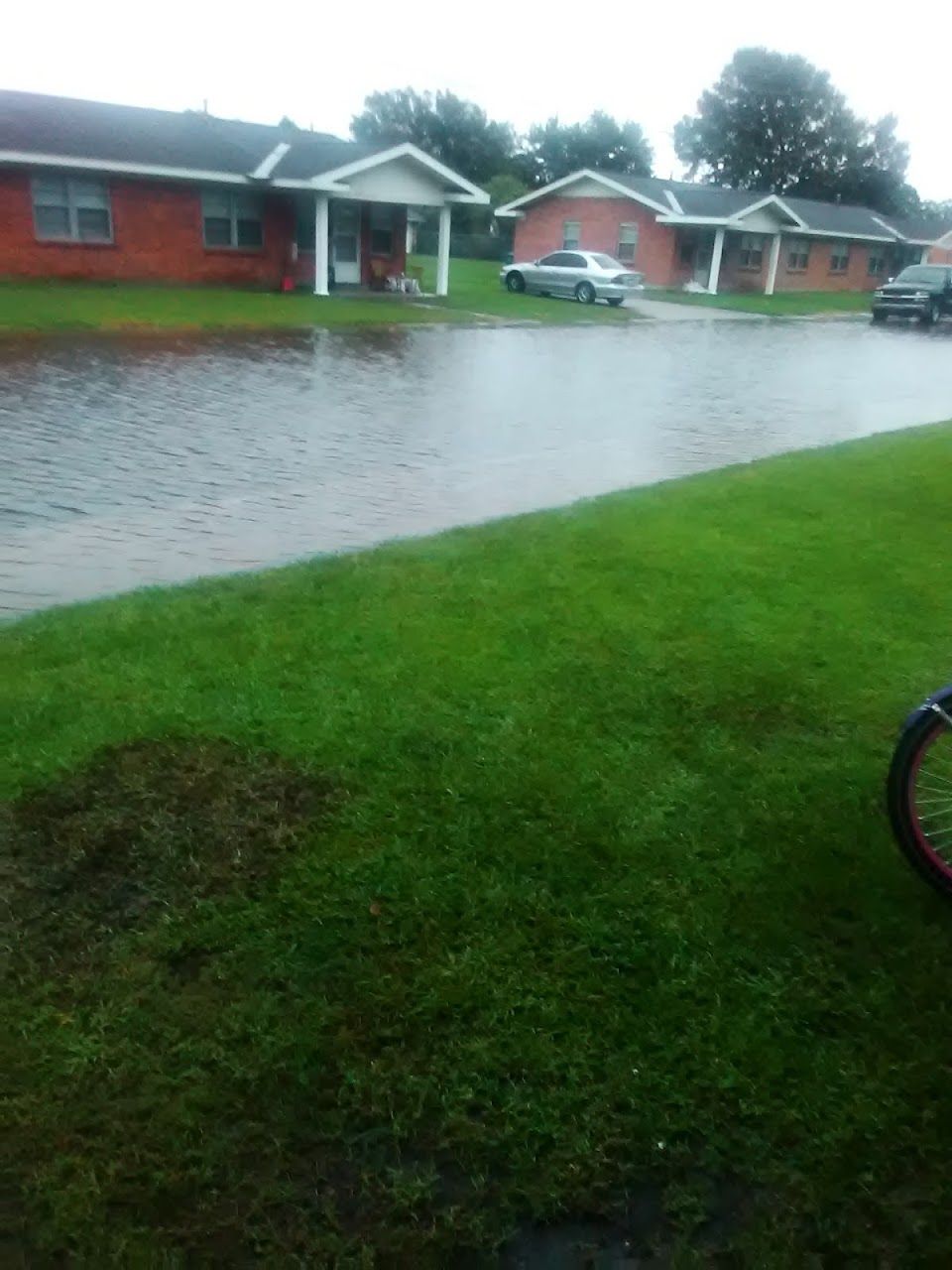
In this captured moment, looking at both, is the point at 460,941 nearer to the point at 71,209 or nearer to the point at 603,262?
the point at 71,209

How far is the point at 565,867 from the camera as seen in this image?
11.2 ft

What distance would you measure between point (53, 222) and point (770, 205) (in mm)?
29051

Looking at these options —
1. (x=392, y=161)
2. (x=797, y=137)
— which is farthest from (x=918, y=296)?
(x=797, y=137)

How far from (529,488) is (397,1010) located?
651 cm

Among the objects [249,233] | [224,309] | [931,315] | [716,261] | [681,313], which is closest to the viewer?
[224,309]

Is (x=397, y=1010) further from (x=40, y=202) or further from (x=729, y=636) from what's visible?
(x=40, y=202)

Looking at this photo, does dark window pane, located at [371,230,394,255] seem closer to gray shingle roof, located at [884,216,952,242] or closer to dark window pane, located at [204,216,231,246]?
dark window pane, located at [204,216,231,246]

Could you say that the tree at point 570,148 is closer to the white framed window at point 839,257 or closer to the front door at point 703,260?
the white framed window at point 839,257

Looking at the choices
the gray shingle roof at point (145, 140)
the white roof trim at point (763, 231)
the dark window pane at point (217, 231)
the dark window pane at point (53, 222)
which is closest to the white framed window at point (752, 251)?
the white roof trim at point (763, 231)

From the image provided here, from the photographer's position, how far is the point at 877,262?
55.4 m

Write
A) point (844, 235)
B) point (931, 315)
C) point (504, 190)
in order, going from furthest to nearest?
point (504, 190), point (844, 235), point (931, 315)

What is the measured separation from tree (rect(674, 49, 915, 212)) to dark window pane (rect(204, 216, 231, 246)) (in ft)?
178

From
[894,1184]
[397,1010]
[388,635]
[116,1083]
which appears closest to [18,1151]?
[116,1083]

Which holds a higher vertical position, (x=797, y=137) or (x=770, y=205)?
(x=797, y=137)
